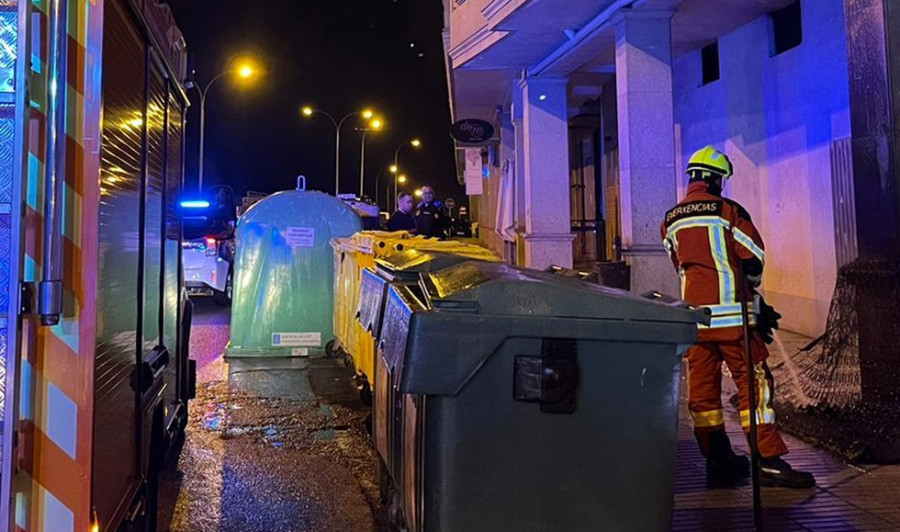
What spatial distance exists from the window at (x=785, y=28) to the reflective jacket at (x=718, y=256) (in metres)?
5.90

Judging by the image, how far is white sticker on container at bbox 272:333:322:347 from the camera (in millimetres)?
7793

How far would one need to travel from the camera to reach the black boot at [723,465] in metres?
3.87

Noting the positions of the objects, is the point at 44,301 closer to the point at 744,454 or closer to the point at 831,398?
the point at 744,454

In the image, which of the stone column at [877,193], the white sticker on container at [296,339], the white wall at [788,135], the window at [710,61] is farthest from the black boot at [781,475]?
the window at [710,61]

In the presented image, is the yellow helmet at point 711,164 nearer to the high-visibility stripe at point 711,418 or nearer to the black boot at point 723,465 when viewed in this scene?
the high-visibility stripe at point 711,418

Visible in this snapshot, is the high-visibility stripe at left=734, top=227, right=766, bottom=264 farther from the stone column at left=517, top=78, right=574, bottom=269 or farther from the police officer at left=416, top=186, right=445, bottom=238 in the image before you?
the stone column at left=517, top=78, right=574, bottom=269

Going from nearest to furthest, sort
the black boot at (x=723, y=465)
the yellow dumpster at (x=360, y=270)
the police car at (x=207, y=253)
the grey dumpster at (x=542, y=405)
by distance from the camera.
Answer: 1. the grey dumpster at (x=542, y=405)
2. the black boot at (x=723, y=465)
3. the yellow dumpster at (x=360, y=270)
4. the police car at (x=207, y=253)

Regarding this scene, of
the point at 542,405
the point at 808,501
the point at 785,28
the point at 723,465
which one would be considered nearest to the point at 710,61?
the point at 785,28

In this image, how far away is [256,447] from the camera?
15.6 ft

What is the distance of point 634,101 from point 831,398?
14.8 ft

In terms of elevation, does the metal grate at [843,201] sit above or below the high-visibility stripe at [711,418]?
above

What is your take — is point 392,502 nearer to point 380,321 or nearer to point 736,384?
point 380,321

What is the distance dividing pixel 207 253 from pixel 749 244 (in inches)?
Answer: 424

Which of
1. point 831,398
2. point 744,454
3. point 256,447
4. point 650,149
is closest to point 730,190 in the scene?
point 650,149
